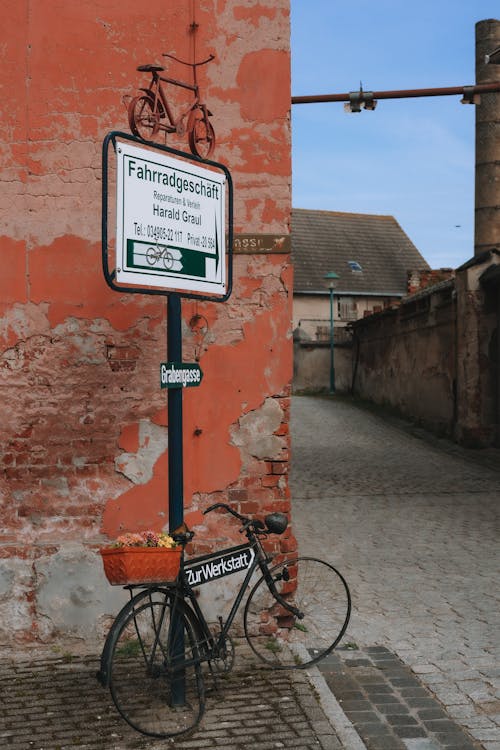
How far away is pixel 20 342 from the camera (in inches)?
241

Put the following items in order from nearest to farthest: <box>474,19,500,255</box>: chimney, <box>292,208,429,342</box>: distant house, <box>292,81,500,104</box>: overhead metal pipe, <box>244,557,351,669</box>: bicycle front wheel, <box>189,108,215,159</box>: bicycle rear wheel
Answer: <box>189,108,215,159</box>: bicycle rear wheel → <box>244,557,351,669</box>: bicycle front wheel → <box>292,81,500,104</box>: overhead metal pipe → <box>474,19,500,255</box>: chimney → <box>292,208,429,342</box>: distant house

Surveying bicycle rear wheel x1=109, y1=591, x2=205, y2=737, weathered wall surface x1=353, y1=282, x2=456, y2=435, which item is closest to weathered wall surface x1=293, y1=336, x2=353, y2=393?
weathered wall surface x1=353, y1=282, x2=456, y2=435

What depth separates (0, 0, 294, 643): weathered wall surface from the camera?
6.06m

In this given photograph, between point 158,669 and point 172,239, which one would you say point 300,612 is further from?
point 172,239

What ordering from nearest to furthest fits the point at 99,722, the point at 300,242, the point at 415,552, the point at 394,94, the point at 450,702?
1. the point at 99,722
2. the point at 450,702
3. the point at 415,552
4. the point at 394,94
5. the point at 300,242

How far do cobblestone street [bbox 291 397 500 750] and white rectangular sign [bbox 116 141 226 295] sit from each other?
8.90 feet

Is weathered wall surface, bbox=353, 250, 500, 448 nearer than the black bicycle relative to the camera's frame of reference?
No

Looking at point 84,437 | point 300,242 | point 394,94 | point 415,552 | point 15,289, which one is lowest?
point 415,552

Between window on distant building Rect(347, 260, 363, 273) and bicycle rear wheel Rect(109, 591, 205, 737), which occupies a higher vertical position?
window on distant building Rect(347, 260, 363, 273)

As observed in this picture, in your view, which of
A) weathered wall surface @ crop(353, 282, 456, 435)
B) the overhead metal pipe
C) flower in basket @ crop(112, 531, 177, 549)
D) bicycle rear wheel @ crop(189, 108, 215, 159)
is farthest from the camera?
weathered wall surface @ crop(353, 282, 456, 435)

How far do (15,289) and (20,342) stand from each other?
369 mm

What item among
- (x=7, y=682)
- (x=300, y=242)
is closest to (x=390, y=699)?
(x=7, y=682)

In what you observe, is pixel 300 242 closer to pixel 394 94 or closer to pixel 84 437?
pixel 394 94

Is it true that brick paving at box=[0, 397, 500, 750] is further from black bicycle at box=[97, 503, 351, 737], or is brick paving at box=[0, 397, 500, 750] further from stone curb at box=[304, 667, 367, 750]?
black bicycle at box=[97, 503, 351, 737]
